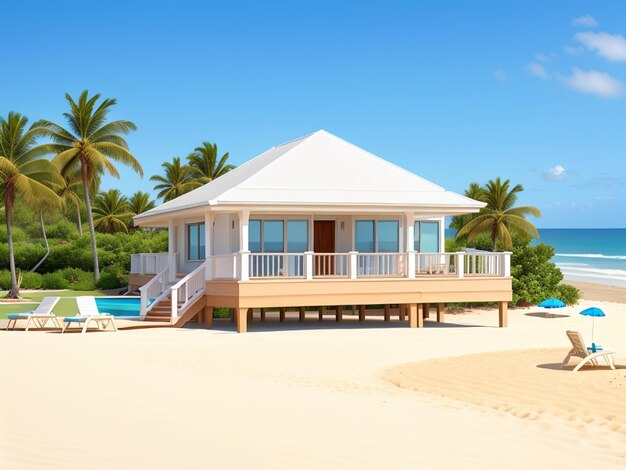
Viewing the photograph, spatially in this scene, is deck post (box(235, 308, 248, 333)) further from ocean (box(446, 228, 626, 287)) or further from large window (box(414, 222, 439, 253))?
ocean (box(446, 228, 626, 287))

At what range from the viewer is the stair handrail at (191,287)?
23.6 meters

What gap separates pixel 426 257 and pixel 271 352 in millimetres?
10204

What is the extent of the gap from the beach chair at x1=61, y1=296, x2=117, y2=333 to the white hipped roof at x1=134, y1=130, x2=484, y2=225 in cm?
388

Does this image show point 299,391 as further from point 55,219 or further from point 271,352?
point 55,219

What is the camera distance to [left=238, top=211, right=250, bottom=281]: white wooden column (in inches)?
896

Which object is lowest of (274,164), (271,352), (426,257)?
(271,352)

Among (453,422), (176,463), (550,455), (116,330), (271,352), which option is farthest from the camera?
(116,330)

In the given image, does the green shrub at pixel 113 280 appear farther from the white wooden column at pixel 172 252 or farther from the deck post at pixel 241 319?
the deck post at pixel 241 319

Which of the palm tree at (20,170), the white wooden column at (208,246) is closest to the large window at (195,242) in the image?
the white wooden column at (208,246)

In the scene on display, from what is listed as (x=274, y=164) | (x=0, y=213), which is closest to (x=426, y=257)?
(x=274, y=164)

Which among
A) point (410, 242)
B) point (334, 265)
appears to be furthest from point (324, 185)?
point (410, 242)

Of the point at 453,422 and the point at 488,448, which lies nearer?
the point at 488,448

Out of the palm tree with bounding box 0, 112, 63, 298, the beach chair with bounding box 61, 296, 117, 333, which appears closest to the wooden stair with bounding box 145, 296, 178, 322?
the beach chair with bounding box 61, 296, 117, 333

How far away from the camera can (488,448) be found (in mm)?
8672
